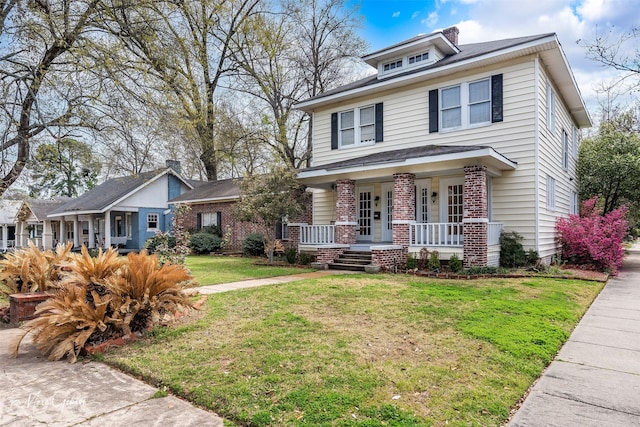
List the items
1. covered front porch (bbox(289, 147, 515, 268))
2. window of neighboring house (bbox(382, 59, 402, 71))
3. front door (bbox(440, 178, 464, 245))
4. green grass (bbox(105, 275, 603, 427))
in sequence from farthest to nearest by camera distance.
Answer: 1. window of neighboring house (bbox(382, 59, 402, 71))
2. front door (bbox(440, 178, 464, 245))
3. covered front porch (bbox(289, 147, 515, 268))
4. green grass (bbox(105, 275, 603, 427))

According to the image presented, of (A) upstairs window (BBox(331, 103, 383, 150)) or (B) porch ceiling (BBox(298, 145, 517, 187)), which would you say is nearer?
(B) porch ceiling (BBox(298, 145, 517, 187))

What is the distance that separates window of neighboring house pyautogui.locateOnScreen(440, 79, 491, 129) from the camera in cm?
1235

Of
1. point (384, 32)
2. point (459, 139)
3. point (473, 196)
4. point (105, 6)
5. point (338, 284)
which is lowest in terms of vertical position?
point (338, 284)

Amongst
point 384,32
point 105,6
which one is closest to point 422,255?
point 105,6

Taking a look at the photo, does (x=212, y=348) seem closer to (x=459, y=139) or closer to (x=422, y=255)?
(x=422, y=255)

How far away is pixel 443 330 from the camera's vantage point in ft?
17.3

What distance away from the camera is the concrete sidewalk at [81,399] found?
3.12 m

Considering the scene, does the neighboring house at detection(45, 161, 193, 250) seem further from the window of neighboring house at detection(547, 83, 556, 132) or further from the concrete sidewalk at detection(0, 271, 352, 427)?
the concrete sidewalk at detection(0, 271, 352, 427)

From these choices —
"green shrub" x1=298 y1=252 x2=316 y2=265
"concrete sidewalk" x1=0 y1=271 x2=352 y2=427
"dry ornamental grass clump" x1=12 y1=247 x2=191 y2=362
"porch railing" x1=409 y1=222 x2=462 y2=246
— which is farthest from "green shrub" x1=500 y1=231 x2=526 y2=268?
"concrete sidewalk" x1=0 y1=271 x2=352 y2=427

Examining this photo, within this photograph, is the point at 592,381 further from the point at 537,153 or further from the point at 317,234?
the point at 317,234

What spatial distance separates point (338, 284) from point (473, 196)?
4.58 metres

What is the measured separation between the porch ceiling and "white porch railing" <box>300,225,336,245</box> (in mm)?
1611

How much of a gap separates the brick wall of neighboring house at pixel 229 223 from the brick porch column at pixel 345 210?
6366 millimetres

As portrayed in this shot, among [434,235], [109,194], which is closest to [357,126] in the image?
[434,235]
